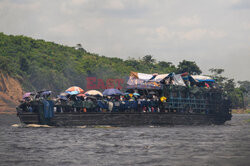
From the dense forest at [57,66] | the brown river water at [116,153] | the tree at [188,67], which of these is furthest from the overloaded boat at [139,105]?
the tree at [188,67]

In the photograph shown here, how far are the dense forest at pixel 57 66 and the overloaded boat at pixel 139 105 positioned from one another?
41.3 meters

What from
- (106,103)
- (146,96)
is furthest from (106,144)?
(146,96)

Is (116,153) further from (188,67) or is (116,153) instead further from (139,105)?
(188,67)

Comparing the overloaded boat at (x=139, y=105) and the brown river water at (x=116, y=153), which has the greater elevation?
the overloaded boat at (x=139, y=105)

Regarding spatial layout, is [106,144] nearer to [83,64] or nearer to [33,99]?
[33,99]

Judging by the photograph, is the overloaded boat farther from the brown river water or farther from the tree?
the tree

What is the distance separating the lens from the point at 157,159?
1722 centimetres

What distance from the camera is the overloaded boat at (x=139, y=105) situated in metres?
36.6

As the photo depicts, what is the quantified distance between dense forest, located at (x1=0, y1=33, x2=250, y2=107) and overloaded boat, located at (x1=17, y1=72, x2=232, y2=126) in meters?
41.3

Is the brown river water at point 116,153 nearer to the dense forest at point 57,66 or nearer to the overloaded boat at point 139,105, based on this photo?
the overloaded boat at point 139,105

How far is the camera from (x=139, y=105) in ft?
135

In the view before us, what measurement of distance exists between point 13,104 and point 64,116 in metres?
47.0

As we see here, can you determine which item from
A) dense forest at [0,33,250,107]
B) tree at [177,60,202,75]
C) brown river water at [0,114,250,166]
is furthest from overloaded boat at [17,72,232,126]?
tree at [177,60,202,75]

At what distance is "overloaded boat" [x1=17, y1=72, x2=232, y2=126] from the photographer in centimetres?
3656
